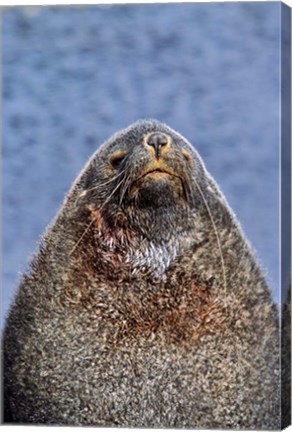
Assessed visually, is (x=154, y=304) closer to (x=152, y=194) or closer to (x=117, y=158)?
(x=152, y=194)

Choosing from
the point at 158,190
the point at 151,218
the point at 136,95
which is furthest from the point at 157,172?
the point at 136,95

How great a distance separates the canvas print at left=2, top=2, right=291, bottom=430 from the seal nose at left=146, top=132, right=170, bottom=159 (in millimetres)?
11

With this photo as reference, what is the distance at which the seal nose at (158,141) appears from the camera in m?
10.3

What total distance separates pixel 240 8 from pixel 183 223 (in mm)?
1483

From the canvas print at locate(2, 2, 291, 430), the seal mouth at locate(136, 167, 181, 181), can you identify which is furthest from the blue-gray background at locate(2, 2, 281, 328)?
the seal mouth at locate(136, 167, 181, 181)

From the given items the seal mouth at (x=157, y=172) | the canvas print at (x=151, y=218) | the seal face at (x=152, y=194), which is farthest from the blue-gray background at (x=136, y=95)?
the seal mouth at (x=157, y=172)

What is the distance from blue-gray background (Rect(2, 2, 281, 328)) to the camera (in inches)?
399

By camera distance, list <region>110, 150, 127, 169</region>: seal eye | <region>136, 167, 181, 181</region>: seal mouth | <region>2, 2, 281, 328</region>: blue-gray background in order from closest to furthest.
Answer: <region>2, 2, 281, 328</region>: blue-gray background < <region>136, 167, 181, 181</region>: seal mouth < <region>110, 150, 127, 169</region>: seal eye

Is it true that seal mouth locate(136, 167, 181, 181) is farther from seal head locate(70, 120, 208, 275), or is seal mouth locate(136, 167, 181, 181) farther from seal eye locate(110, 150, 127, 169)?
seal eye locate(110, 150, 127, 169)

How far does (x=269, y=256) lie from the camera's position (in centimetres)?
1013

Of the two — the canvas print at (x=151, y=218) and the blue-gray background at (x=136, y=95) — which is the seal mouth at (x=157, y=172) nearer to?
the canvas print at (x=151, y=218)

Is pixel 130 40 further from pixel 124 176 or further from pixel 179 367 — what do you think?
pixel 179 367

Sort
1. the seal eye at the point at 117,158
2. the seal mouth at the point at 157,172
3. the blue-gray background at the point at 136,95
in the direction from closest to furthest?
the blue-gray background at the point at 136,95, the seal mouth at the point at 157,172, the seal eye at the point at 117,158

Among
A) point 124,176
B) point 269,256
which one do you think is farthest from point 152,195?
point 269,256
